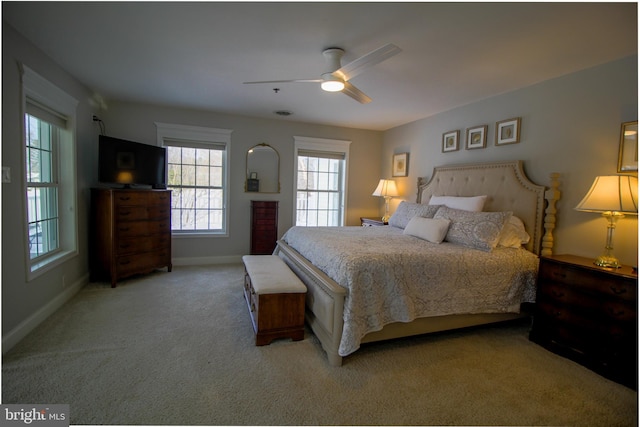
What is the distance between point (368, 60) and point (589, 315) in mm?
2406

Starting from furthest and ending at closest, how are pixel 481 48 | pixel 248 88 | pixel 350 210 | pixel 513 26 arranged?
pixel 350 210 < pixel 248 88 < pixel 481 48 < pixel 513 26

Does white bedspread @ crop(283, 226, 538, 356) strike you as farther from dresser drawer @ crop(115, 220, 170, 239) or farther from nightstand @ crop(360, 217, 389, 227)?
dresser drawer @ crop(115, 220, 170, 239)

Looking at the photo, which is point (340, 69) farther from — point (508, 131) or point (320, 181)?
point (320, 181)

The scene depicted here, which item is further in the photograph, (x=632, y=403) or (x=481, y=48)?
(x=481, y=48)

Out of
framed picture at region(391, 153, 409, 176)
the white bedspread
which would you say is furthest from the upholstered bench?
framed picture at region(391, 153, 409, 176)

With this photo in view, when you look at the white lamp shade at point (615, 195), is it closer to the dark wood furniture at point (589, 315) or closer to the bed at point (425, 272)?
the dark wood furniture at point (589, 315)

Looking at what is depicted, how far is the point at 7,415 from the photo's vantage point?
1604mm

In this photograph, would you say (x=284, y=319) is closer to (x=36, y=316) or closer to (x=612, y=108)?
(x=36, y=316)

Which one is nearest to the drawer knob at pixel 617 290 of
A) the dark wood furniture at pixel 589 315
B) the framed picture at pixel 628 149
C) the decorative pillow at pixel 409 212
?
the dark wood furniture at pixel 589 315

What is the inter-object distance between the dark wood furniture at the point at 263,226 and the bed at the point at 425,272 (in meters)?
1.56

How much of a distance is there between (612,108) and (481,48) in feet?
4.02

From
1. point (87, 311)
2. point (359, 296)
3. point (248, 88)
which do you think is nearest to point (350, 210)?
point (248, 88)

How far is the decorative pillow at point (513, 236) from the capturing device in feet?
9.80

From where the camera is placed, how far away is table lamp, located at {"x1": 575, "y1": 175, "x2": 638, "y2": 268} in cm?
221
